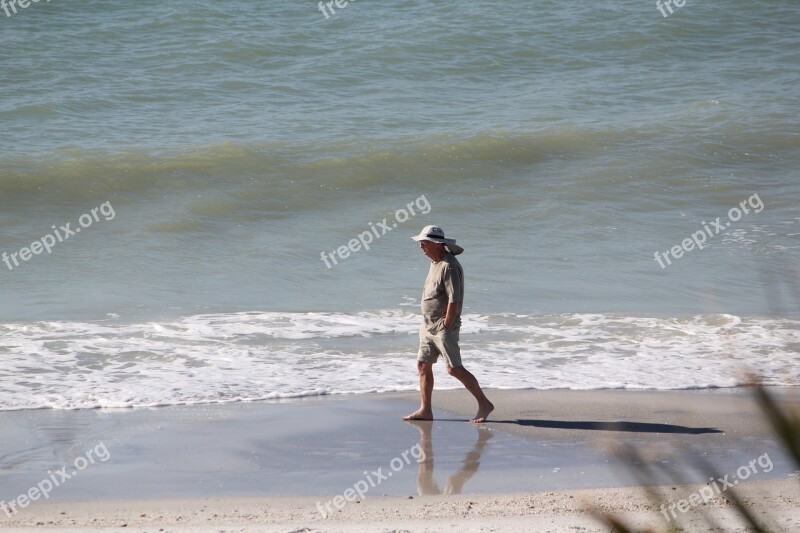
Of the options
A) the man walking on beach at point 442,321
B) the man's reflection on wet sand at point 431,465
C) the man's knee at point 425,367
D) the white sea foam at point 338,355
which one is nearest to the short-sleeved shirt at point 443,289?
the man walking on beach at point 442,321

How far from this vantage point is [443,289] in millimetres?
7449

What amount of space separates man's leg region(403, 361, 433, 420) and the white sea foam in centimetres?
97

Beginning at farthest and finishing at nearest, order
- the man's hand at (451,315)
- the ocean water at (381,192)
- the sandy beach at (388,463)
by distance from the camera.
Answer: the ocean water at (381,192), the man's hand at (451,315), the sandy beach at (388,463)

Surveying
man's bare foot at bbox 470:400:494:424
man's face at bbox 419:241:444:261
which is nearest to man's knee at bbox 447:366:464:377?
man's bare foot at bbox 470:400:494:424

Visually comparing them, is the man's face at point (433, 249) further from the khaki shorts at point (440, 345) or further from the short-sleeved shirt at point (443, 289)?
the khaki shorts at point (440, 345)

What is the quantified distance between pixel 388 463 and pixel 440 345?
49.2 inches

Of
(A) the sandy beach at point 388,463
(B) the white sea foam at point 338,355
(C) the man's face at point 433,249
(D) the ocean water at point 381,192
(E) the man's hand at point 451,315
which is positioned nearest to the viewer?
(A) the sandy beach at point 388,463

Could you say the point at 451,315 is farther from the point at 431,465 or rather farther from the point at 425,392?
the point at 431,465

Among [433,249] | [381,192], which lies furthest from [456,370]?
[381,192]

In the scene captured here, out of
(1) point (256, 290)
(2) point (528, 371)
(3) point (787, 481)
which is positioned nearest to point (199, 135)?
(1) point (256, 290)

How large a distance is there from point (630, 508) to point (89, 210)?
40.9 feet

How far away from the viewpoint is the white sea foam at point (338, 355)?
836cm

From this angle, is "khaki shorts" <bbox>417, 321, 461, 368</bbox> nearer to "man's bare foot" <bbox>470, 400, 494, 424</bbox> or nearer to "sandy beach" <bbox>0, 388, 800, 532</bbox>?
"man's bare foot" <bbox>470, 400, 494, 424</bbox>

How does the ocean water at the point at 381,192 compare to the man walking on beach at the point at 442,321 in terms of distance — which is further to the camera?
the ocean water at the point at 381,192
